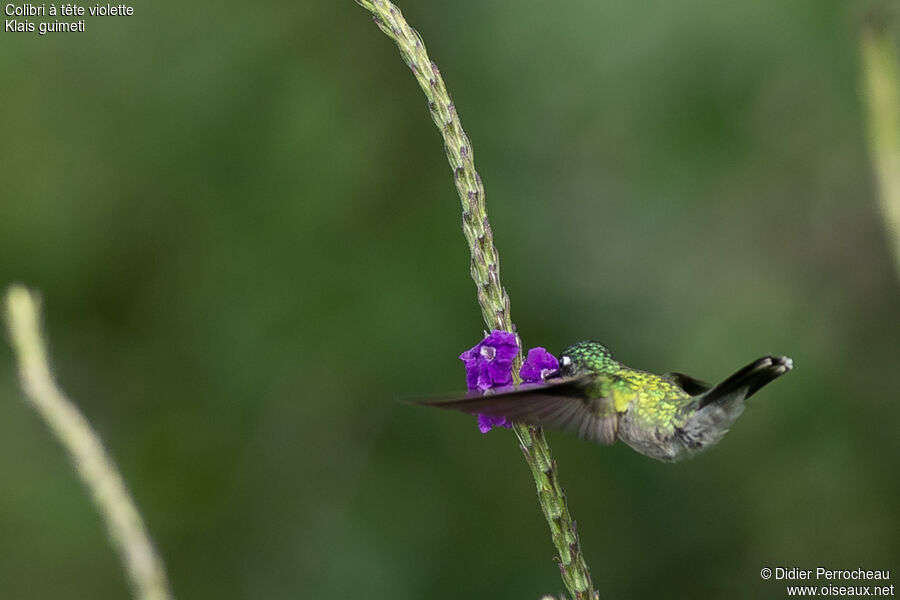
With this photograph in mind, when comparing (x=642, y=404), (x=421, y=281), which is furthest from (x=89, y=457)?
(x=421, y=281)

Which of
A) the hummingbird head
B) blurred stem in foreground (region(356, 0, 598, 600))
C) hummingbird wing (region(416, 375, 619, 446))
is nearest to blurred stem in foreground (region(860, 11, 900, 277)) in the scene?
hummingbird wing (region(416, 375, 619, 446))

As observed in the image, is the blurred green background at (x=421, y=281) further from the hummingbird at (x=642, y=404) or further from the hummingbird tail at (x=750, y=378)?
the hummingbird tail at (x=750, y=378)

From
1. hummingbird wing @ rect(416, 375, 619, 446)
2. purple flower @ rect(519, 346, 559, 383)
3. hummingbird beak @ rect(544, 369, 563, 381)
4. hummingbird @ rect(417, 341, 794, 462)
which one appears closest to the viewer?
hummingbird wing @ rect(416, 375, 619, 446)

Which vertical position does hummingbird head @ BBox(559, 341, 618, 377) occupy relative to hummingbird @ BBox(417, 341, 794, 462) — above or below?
above

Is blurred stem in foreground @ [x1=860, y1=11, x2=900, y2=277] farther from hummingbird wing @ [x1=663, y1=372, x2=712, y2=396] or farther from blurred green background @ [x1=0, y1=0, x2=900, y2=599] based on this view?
blurred green background @ [x1=0, y1=0, x2=900, y2=599]

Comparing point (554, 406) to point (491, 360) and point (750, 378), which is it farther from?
point (750, 378)

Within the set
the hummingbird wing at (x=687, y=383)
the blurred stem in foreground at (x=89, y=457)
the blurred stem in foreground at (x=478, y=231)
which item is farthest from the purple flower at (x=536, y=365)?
the blurred stem in foreground at (x=89, y=457)

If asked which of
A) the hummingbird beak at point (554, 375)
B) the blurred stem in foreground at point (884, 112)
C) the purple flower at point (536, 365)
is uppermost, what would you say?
the blurred stem in foreground at point (884, 112)

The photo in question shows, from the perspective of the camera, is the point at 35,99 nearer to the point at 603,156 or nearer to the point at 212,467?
the point at 212,467
